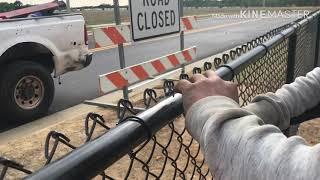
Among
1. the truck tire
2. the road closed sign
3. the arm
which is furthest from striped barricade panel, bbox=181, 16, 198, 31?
the arm

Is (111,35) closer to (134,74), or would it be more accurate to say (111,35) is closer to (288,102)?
(134,74)

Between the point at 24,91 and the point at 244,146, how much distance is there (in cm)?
569

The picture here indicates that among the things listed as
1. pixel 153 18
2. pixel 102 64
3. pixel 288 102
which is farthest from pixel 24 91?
pixel 102 64

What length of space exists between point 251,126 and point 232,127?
4cm

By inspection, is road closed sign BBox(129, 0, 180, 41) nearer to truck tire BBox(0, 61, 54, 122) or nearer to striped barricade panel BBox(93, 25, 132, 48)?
striped barricade panel BBox(93, 25, 132, 48)

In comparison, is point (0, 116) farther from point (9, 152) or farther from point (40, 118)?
point (9, 152)

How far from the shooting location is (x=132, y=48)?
16031 mm

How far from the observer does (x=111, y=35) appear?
5.79m

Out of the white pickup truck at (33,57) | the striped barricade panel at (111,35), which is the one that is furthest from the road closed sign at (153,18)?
the white pickup truck at (33,57)

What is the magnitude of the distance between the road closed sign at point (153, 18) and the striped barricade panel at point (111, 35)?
0.40 ft

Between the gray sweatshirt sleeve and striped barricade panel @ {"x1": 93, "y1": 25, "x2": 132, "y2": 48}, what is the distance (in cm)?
445

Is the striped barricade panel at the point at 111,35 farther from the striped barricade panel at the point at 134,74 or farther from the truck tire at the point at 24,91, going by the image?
the truck tire at the point at 24,91

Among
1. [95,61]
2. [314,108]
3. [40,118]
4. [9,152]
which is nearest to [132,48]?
[95,61]

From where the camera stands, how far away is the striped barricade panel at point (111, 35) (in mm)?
5596
